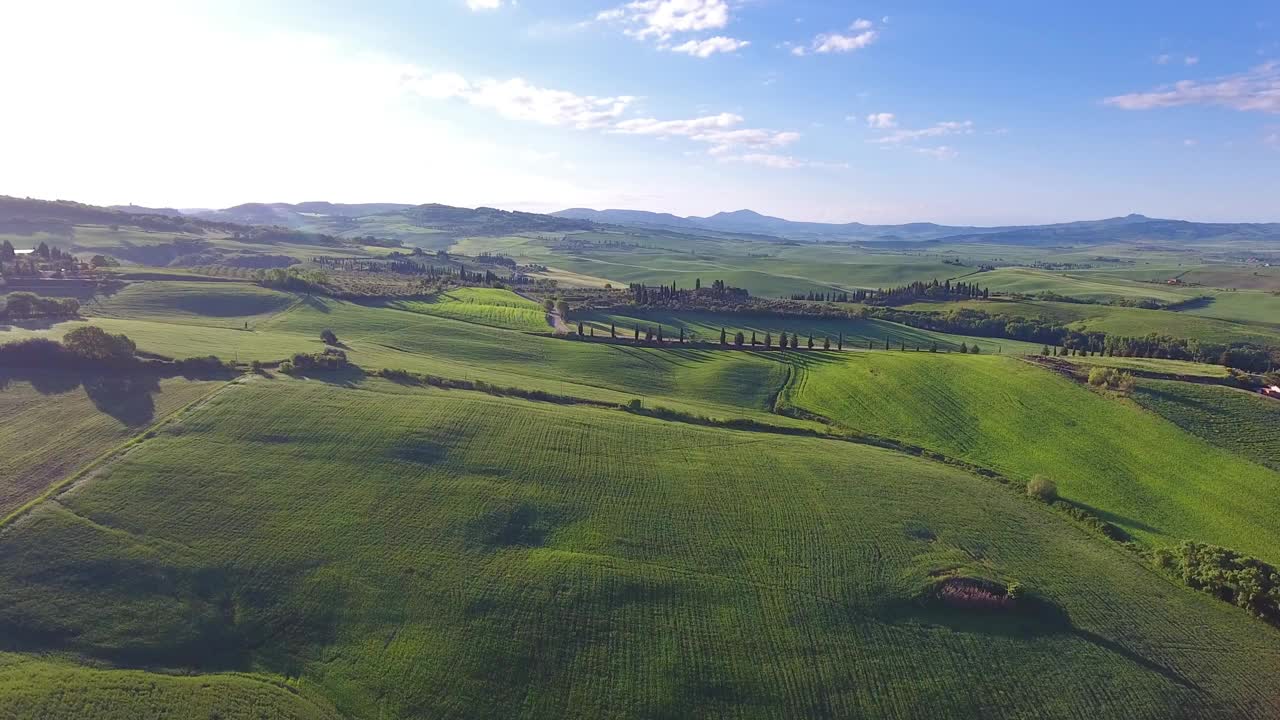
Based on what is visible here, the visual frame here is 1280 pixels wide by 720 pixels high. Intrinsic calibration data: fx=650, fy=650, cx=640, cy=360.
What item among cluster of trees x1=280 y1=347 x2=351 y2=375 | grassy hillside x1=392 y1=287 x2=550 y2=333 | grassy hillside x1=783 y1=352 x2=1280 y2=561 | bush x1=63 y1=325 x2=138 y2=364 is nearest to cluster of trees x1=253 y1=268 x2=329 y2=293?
grassy hillside x1=392 y1=287 x2=550 y2=333

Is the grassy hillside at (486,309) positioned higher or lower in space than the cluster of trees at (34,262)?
lower

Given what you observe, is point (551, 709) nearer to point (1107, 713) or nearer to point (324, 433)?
point (1107, 713)

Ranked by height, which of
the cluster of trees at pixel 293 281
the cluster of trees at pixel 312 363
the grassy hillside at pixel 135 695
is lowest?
the grassy hillside at pixel 135 695

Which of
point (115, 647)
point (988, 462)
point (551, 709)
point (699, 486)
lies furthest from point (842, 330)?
point (115, 647)

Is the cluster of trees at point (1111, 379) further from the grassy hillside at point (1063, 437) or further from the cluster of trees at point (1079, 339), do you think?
the cluster of trees at point (1079, 339)

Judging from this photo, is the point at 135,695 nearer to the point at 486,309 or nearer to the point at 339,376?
the point at 339,376

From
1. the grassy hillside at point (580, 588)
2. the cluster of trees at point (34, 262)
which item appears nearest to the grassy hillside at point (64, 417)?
the grassy hillside at point (580, 588)

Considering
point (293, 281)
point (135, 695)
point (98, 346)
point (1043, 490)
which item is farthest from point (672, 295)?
point (135, 695)
